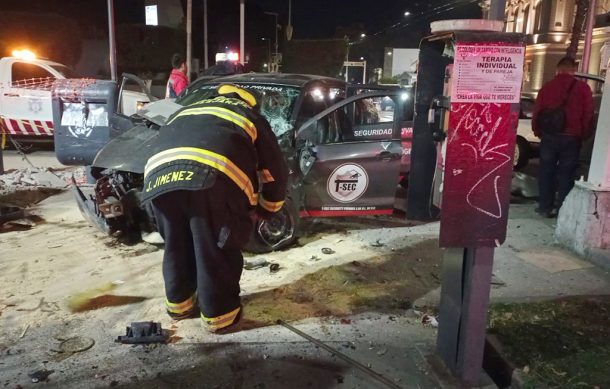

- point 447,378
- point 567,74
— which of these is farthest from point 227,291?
point 567,74

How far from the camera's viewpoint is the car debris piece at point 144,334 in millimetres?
3338

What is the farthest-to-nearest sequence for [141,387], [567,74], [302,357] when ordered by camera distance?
[567,74] → [302,357] → [141,387]

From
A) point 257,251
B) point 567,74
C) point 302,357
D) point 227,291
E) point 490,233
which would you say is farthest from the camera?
point 567,74

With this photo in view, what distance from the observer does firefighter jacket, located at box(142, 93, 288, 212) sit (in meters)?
3.20

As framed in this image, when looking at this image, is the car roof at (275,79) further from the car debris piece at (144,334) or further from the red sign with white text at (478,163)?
the red sign with white text at (478,163)

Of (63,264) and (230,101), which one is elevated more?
(230,101)

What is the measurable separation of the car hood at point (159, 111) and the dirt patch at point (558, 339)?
3481mm

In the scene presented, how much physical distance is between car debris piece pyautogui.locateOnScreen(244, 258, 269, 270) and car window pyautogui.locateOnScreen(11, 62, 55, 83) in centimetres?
848

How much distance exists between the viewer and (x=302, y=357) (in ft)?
10.6

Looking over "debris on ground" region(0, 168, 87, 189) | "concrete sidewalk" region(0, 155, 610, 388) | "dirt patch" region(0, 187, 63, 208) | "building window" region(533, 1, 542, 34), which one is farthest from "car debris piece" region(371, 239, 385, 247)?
"building window" region(533, 1, 542, 34)

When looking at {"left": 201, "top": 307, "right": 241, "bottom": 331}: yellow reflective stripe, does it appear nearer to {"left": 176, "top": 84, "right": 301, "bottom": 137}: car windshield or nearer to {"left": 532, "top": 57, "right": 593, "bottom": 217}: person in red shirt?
{"left": 176, "top": 84, "right": 301, "bottom": 137}: car windshield

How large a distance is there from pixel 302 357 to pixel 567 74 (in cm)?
473

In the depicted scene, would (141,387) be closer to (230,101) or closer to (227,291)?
(227,291)

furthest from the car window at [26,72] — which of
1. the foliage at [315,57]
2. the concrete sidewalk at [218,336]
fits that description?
the foliage at [315,57]
